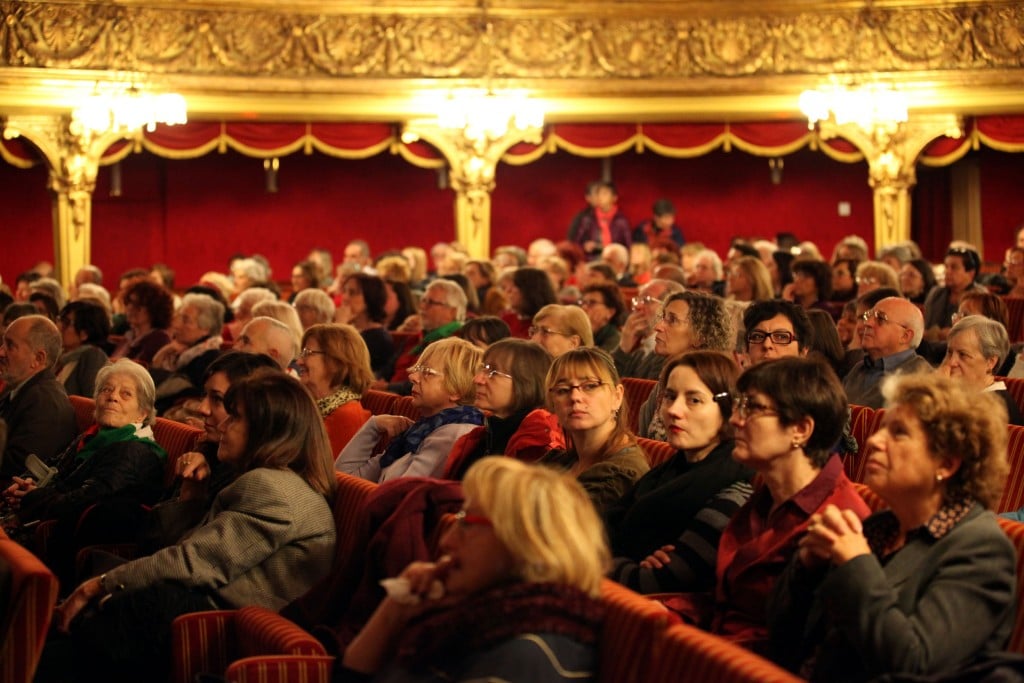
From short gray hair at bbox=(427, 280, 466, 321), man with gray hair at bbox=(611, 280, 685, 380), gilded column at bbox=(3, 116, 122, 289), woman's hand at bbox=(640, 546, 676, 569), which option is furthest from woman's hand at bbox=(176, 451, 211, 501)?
gilded column at bbox=(3, 116, 122, 289)

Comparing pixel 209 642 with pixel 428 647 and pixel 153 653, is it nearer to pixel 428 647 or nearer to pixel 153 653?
pixel 153 653

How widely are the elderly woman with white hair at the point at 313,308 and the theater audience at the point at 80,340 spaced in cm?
107

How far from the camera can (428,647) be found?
2.49m

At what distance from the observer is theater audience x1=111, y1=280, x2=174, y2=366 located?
25.6 feet

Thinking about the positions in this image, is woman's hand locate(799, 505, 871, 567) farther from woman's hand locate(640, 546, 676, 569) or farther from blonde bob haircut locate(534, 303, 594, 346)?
blonde bob haircut locate(534, 303, 594, 346)

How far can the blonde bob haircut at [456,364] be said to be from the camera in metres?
4.71

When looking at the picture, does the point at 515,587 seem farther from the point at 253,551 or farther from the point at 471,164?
the point at 471,164

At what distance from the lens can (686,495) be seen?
334 centimetres

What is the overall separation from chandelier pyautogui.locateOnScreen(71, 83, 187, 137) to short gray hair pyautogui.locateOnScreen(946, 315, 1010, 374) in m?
9.10

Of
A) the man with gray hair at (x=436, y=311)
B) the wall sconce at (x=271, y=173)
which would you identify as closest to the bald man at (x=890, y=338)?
the man with gray hair at (x=436, y=311)

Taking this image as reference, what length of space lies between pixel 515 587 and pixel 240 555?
1384 millimetres

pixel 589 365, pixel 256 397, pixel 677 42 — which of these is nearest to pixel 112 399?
pixel 256 397

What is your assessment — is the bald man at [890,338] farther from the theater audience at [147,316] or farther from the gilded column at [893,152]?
the gilded column at [893,152]

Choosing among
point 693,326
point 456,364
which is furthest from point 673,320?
point 456,364
